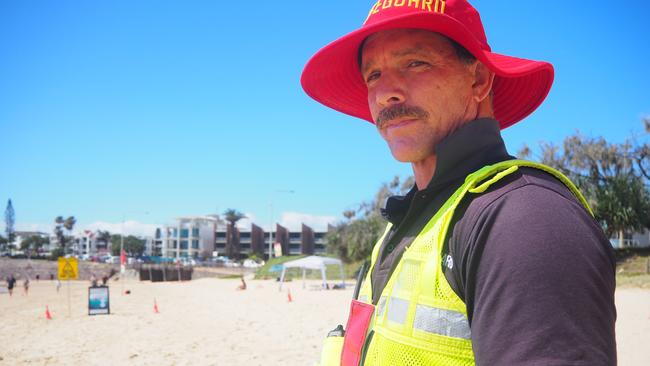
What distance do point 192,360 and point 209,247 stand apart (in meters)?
116

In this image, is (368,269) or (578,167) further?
(578,167)

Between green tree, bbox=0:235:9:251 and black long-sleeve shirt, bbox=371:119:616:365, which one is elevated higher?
black long-sleeve shirt, bbox=371:119:616:365

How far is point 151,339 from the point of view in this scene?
47.4 feet

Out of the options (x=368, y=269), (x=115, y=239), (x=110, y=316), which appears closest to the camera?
(x=368, y=269)

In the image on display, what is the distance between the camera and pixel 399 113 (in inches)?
67.9

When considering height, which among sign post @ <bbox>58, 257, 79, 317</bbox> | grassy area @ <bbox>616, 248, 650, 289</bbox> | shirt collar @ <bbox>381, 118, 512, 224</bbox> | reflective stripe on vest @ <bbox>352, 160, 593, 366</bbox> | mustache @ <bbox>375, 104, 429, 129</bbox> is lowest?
grassy area @ <bbox>616, 248, 650, 289</bbox>

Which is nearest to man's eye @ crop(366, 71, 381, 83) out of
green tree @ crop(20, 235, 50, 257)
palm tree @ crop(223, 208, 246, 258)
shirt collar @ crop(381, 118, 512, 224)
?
shirt collar @ crop(381, 118, 512, 224)

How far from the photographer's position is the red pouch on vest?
1.58m

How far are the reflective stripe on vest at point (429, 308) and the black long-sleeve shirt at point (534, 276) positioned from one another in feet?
0.14

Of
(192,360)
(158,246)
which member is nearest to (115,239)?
(158,246)

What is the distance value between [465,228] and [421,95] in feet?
2.31

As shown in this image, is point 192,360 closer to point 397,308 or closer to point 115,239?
point 397,308

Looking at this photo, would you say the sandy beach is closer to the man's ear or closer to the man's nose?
the man's ear

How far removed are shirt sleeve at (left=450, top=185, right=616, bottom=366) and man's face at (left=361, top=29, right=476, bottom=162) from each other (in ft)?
2.23
